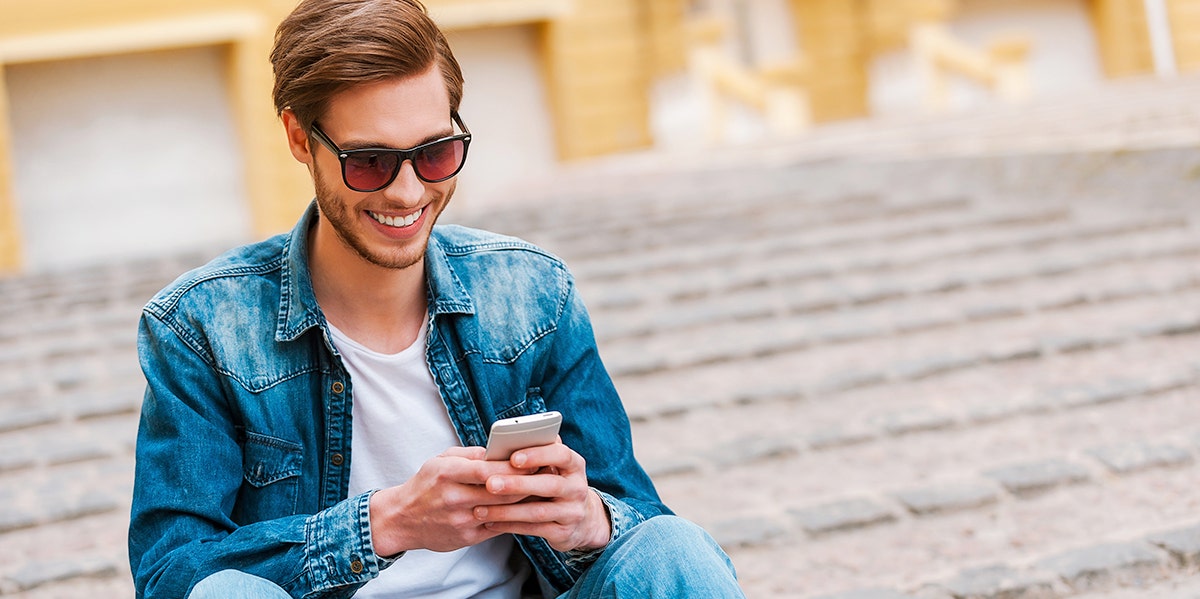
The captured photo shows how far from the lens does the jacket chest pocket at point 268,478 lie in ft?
6.48

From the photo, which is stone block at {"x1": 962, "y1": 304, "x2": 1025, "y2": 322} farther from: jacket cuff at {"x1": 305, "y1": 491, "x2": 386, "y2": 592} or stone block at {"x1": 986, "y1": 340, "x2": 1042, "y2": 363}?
jacket cuff at {"x1": 305, "y1": 491, "x2": 386, "y2": 592}

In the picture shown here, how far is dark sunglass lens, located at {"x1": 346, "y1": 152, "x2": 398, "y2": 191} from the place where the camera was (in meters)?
1.92

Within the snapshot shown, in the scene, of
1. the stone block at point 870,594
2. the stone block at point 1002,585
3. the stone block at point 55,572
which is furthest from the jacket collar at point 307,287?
the stone block at point 55,572

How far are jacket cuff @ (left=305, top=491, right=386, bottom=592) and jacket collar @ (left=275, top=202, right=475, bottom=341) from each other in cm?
30

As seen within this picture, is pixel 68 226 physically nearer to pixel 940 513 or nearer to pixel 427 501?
pixel 940 513

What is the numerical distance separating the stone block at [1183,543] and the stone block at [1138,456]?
521 mm

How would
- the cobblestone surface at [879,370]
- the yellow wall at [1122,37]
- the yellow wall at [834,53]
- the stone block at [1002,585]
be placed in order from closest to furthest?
the stone block at [1002,585]
the cobblestone surface at [879,370]
the yellow wall at [834,53]
the yellow wall at [1122,37]

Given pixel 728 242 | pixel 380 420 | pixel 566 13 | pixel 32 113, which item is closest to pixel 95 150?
pixel 32 113

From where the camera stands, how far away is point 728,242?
22.4ft

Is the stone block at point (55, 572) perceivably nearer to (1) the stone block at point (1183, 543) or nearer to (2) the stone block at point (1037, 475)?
(2) the stone block at point (1037, 475)

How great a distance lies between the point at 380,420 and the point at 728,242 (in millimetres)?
4937

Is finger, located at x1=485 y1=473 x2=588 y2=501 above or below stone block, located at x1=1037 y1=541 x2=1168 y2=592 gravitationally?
above

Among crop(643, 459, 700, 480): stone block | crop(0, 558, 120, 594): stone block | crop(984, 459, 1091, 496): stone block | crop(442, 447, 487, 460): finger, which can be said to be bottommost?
crop(984, 459, 1091, 496): stone block

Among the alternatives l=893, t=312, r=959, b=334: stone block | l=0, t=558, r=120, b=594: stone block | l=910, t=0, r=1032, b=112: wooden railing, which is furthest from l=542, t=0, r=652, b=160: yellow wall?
l=0, t=558, r=120, b=594: stone block
